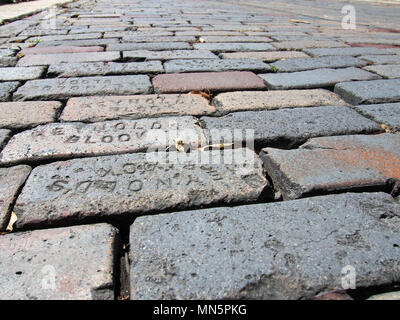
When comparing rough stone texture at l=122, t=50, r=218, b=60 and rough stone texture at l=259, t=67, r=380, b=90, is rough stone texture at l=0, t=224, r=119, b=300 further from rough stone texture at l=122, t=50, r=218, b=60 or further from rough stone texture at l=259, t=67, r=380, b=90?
rough stone texture at l=122, t=50, r=218, b=60

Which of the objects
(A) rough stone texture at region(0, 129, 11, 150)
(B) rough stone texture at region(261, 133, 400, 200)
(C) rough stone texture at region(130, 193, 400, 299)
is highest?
(A) rough stone texture at region(0, 129, 11, 150)

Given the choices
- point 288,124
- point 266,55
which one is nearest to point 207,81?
point 288,124

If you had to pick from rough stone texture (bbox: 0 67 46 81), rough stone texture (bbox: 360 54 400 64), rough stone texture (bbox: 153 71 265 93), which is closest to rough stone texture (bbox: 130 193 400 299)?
rough stone texture (bbox: 153 71 265 93)

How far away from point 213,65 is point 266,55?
631 millimetres

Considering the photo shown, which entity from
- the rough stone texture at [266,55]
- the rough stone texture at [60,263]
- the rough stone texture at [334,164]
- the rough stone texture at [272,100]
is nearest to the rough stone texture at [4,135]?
the rough stone texture at [60,263]

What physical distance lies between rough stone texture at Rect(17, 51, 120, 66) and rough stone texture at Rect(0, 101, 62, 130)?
87cm

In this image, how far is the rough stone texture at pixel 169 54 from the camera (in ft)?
9.13

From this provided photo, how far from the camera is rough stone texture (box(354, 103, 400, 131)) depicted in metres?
1.77

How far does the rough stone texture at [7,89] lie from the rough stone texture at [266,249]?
1.41m

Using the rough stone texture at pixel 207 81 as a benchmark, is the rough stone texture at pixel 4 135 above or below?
below

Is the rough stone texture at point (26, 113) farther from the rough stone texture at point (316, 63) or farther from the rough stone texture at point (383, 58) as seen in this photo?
the rough stone texture at point (383, 58)

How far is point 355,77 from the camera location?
2422mm

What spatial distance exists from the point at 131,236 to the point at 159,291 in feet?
0.78
